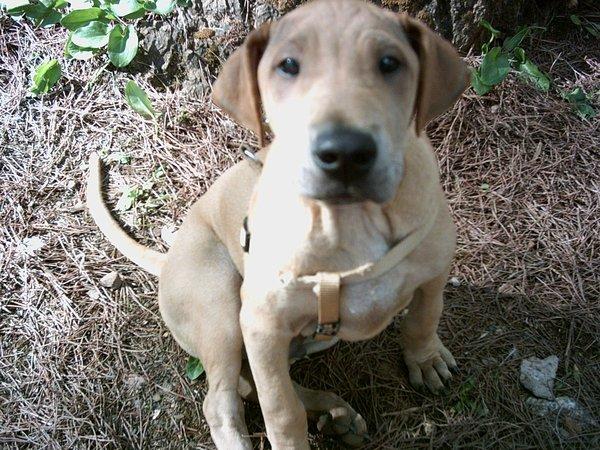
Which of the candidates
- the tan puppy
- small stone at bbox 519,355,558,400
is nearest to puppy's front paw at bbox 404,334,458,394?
the tan puppy

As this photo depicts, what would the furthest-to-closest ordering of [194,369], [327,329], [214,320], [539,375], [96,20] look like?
[96,20], [194,369], [539,375], [214,320], [327,329]

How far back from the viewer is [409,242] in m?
2.80

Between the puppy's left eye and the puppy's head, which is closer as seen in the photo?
the puppy's head

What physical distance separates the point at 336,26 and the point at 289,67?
23cm

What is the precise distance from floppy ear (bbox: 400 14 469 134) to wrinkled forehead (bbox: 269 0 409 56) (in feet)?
0.20

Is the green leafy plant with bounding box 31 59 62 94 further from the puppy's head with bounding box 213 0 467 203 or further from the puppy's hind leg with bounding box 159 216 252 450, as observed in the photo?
the puppy's head with bounding box 213 0 467 203

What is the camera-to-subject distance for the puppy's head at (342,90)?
228cm

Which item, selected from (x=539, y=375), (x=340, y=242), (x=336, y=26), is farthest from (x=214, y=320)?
(x=539, y=375)

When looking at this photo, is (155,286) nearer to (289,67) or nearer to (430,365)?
(430,365)

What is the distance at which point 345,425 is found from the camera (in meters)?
3.46

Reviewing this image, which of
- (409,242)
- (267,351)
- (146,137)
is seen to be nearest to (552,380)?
(409,242)

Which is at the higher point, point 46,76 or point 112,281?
point 46,76

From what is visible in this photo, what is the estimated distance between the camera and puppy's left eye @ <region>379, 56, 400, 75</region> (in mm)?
2527

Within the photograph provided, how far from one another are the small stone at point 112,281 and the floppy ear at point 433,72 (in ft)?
7.60
